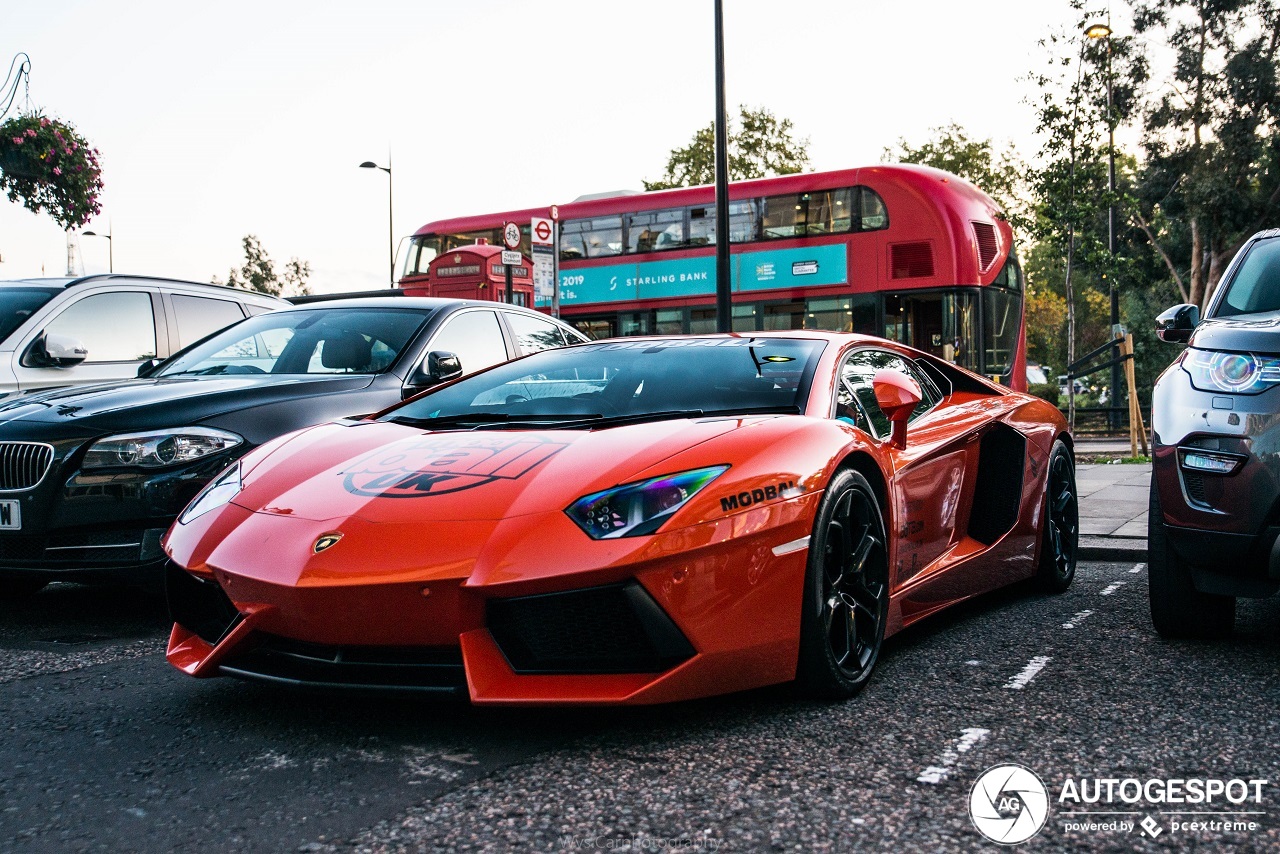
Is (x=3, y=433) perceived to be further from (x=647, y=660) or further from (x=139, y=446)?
(x=647, y=660)

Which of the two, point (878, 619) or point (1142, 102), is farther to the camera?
point (1142, 102)

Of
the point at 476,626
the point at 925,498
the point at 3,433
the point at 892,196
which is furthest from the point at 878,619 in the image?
the point at 892,196

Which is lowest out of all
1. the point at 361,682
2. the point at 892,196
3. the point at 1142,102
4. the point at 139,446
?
the point at 361,682

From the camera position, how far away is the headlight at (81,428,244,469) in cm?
446

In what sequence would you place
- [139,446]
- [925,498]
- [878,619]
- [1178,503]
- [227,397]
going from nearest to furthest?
[878,619], [1178,503], [925,498], [139,446], [227,397]

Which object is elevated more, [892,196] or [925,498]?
[892,196]

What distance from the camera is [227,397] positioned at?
487cm

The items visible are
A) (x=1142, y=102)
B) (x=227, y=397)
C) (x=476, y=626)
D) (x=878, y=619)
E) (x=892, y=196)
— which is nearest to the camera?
(x=476, y=626)

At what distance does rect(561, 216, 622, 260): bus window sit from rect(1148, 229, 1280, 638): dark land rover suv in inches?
590

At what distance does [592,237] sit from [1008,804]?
17048 millimetres

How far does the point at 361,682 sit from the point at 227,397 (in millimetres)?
2387

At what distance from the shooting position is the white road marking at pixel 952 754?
8.78 feet

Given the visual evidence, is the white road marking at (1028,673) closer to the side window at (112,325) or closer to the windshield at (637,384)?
the windshield at (637,384)

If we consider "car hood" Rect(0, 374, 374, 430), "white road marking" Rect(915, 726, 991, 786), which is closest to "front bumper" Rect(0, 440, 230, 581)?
"car hood" Rect(0, 374, 374, 430)
